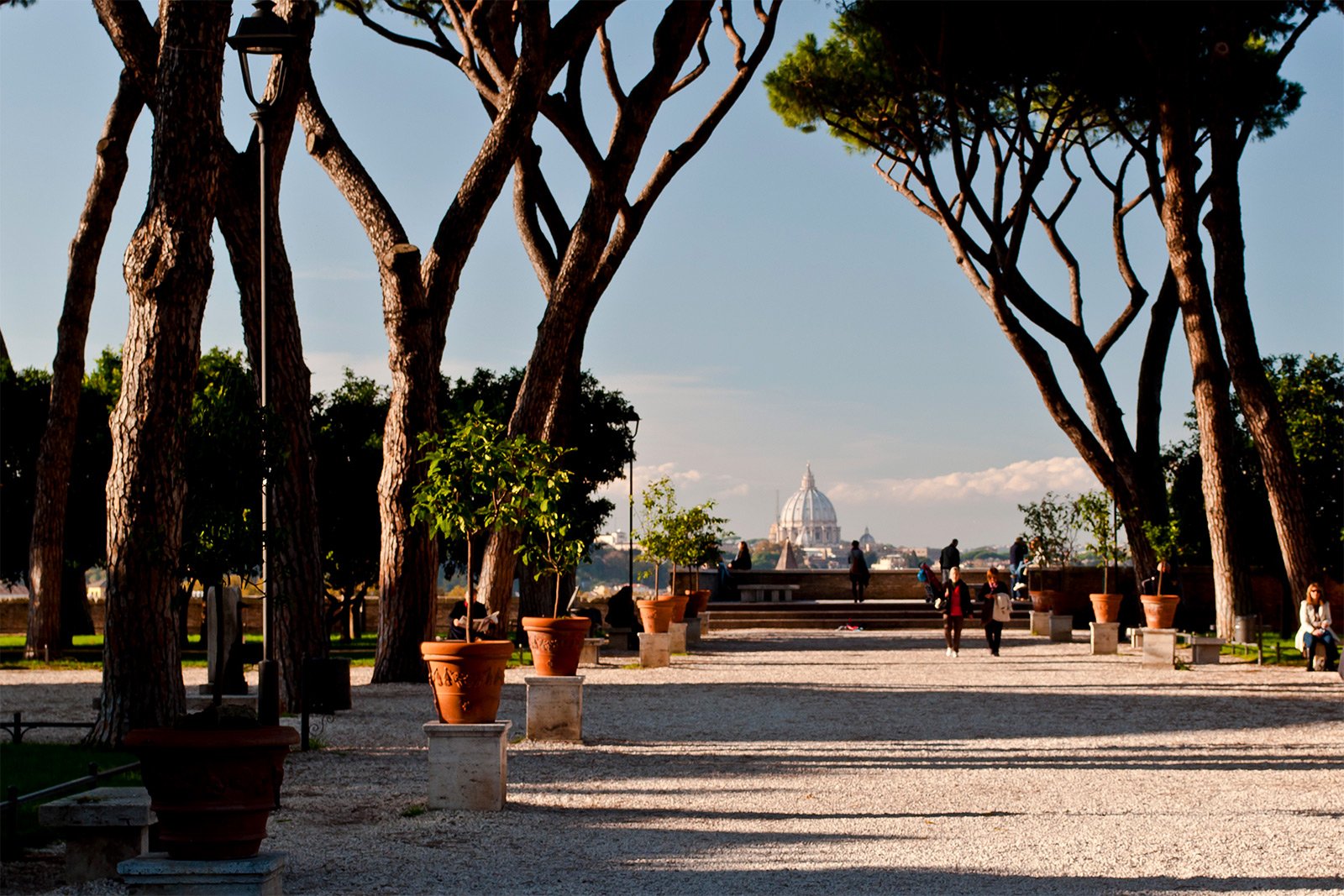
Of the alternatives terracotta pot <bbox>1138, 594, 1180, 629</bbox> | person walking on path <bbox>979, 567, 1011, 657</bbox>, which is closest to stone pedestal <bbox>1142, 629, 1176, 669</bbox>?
terracotta pot <bbox>1138, 594, 1180, 629</bbox>

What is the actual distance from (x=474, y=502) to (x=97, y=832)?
3763mm

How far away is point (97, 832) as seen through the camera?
6172 mm

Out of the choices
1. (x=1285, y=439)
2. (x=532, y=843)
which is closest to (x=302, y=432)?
(x=532, y=843)

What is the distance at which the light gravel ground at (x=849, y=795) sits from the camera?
6434 millimetres

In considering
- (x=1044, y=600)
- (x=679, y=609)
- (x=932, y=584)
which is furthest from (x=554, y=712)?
(x=932, y=584)

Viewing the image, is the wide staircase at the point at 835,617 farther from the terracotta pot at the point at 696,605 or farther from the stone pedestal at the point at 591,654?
the stone pedestal at the point at 591,654

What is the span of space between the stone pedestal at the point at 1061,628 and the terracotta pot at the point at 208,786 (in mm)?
22711

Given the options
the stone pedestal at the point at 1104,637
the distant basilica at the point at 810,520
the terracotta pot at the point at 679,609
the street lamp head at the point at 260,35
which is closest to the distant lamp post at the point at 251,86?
the street lamp head at the point at 260,35

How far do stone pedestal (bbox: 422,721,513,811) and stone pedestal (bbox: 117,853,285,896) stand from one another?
299 cm

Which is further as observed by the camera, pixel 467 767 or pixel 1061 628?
pixel 1061 628

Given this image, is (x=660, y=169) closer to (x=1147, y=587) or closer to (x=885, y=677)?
(x=885, y=677)

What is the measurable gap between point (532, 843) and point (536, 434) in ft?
35.1

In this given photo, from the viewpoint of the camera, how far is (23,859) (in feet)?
21.7

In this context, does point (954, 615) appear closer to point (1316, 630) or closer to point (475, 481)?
point (1316, 630)
